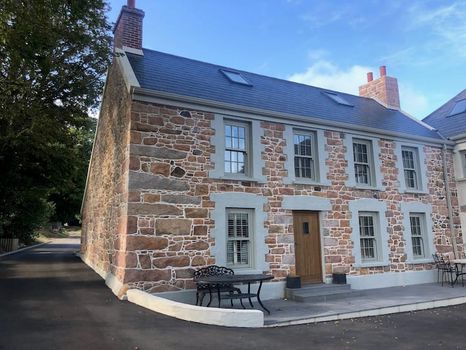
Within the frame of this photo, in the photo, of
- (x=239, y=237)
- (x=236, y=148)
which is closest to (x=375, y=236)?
(x=239, y=237)

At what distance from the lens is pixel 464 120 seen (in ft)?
51.5

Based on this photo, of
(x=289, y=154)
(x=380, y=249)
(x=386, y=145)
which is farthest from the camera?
(x=386, y=145)

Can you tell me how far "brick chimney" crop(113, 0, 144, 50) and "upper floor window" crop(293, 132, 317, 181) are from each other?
601 centimetres

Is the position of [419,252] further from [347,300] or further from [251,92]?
[251,92]

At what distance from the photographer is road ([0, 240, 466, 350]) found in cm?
586

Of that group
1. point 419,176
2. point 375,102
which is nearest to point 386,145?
point 419,176

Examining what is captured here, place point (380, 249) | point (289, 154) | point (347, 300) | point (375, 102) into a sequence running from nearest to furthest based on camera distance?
point (347, 300) < point (289, 154) < point (380, 249) < point (375, 102)

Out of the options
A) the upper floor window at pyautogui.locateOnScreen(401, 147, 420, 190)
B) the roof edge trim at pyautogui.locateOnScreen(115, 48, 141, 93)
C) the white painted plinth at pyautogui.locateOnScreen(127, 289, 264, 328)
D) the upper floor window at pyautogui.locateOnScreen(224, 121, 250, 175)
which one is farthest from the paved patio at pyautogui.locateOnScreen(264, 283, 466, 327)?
the roof edge trim at pyautogui.locateOnScreen(115, 48, 141, 93)

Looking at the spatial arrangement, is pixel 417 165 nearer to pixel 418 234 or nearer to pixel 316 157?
pixel 418 234

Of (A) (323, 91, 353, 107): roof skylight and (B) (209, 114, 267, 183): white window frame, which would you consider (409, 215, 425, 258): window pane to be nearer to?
(A) (323, 91, 353, 107): roof skylight

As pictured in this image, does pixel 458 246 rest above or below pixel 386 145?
below

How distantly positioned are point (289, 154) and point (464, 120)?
29.3ft

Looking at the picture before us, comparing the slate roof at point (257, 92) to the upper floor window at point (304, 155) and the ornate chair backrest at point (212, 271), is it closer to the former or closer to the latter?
the upper floor window at point (304, 155)

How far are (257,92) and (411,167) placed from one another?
6408 millimetres
